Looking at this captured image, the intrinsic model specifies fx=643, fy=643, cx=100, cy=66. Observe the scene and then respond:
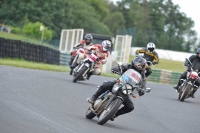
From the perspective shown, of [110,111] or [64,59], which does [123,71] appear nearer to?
[110,111]

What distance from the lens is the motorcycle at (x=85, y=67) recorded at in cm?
1953

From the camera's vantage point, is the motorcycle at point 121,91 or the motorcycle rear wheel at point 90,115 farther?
the motorcycle rear wheel at point 90,115

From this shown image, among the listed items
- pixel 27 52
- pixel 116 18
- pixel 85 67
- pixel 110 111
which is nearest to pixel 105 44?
pixel 85 67

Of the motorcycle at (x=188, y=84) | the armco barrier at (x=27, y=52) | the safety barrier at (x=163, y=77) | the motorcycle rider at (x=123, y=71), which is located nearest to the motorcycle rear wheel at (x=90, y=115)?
the motorcycle rider at (x=123, y=71)

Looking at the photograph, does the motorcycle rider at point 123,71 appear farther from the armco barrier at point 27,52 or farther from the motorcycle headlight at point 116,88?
the armco barrier at point 27,52

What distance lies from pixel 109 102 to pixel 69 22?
3363 inches

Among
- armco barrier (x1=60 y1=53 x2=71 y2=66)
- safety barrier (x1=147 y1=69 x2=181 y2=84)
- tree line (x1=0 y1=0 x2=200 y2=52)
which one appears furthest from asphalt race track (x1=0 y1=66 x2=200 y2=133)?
tree line (x1=0 y1=0 x2=200 y2=52)

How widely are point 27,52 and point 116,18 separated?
11253cm

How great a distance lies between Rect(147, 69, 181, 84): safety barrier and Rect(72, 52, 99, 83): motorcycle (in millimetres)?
20680

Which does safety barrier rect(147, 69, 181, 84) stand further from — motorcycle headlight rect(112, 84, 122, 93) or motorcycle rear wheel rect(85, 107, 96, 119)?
motorcycle headlight rect(112, 84, 122, 93)

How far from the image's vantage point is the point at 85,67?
19.5m

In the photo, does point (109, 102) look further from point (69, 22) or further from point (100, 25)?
point (100, 25)

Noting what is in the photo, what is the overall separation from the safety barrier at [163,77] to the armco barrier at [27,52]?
8340mm

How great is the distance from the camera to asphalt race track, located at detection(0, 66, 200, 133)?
9516 mm
